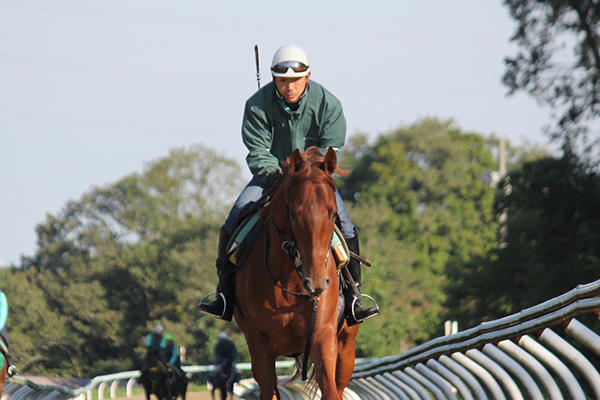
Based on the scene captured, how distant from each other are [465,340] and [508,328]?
1.38m

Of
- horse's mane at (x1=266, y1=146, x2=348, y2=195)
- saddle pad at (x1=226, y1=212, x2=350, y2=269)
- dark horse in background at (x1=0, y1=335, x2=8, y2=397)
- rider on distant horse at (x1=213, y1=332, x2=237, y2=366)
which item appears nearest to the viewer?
horse's mane at (x1=266, y1=146, x2=348, y2=195)

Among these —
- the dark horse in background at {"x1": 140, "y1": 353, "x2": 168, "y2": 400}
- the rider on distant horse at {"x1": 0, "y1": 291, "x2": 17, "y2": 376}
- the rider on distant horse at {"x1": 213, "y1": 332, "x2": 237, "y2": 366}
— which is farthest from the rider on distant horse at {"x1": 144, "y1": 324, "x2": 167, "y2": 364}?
the rider on distant horse at {"x1": 0, "y1": 291, "x2": 17, "y2": 376}

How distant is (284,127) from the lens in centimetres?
817

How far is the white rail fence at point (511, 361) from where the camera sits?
4.78m

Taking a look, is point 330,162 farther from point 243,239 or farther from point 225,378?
point 225,378

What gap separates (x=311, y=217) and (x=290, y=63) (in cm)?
182

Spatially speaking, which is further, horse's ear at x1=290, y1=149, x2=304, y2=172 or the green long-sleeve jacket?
the green long-sleeve jacket

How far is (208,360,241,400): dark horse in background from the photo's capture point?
25.9 metres

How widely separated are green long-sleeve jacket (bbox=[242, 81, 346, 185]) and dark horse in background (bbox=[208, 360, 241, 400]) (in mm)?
18398

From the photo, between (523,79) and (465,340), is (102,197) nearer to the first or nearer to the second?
(523,79)

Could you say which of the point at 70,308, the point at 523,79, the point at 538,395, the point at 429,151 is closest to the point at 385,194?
the point at 429,151

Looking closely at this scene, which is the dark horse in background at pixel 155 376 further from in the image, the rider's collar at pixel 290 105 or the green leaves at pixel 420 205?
the green leaves at pixel 420 205

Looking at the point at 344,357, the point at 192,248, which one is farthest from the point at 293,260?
the point at 192,248

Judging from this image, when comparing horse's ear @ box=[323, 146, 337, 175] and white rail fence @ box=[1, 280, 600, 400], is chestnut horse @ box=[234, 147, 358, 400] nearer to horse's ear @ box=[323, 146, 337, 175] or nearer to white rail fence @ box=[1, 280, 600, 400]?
horse's ear @ box=[323, 146, 337, 175]
